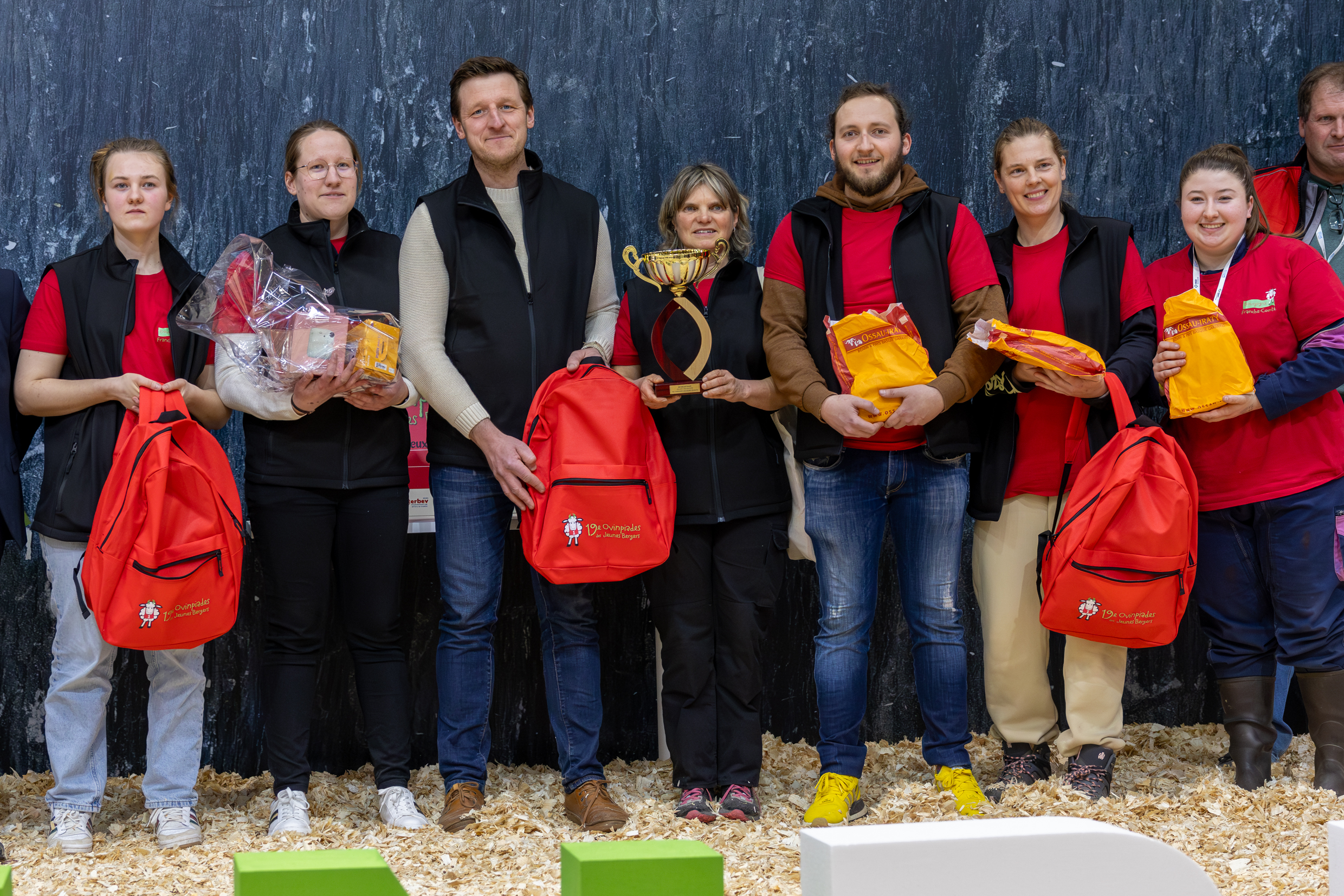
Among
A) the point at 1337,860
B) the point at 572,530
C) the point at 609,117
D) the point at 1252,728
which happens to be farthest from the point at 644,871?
the point at 609,117

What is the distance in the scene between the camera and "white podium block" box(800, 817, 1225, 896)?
5.59 feet

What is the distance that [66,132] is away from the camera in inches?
146

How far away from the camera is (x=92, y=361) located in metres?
3.00

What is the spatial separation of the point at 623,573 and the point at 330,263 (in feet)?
3.67

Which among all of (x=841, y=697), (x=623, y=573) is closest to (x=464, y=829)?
(x=623, y=573)

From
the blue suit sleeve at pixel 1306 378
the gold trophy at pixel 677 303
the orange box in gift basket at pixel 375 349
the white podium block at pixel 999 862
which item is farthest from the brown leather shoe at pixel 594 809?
the blue suit sleeve at pixel 1306 378

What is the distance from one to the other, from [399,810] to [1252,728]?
7.38 ft

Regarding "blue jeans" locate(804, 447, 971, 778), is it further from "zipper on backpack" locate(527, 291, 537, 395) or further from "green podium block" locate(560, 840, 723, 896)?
"green podium block" locate(560, 840, 723, 896)

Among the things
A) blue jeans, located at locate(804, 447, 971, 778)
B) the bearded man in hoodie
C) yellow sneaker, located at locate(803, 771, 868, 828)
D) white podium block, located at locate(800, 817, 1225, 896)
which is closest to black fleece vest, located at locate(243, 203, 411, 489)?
the bearded man in hoodie

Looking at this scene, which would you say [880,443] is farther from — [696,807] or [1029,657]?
[696,807]

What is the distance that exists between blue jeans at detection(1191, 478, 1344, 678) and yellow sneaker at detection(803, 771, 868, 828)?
1080 mm

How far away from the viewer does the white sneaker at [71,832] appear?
9.41 ft

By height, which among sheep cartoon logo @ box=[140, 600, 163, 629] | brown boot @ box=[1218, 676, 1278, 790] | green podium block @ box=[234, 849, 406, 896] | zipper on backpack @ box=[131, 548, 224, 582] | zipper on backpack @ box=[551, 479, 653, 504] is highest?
zipper on backpack @ box=[551, 479, 653, 504]

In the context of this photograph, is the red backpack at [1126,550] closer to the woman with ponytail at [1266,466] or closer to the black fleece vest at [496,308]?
the woman with ponytail at [1266,466]
